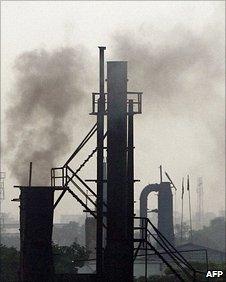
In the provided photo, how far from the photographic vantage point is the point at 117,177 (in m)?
25.7

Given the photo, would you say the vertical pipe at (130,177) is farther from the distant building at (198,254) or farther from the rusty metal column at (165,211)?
the distant building at (198,254)

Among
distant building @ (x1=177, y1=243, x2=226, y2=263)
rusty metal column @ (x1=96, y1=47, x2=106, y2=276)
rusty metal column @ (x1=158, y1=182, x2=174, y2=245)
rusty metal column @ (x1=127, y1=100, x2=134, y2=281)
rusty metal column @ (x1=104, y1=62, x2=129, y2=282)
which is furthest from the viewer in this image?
distant building @ (x1=177, y1=243, x2=226, y2=263)

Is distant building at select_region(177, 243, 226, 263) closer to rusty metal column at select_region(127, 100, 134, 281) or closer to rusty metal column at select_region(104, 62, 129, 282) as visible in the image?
rusty metal column at select_region(127, 100, 134, 281)

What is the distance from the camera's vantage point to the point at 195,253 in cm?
7425


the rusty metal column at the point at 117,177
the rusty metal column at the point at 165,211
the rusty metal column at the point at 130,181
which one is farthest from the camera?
the rusty metal column at the point at 165,211

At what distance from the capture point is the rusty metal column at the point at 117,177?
25.4 m

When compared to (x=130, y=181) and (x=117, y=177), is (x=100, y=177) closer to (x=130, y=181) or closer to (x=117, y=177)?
(x=117, y=177)

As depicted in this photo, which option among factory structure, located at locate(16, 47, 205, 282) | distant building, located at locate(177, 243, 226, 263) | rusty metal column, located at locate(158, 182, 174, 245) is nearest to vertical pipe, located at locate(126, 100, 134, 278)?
factory structure, located at locate(16, 47, 205, 282)

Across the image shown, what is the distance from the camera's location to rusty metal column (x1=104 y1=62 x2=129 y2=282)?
83.2 feet

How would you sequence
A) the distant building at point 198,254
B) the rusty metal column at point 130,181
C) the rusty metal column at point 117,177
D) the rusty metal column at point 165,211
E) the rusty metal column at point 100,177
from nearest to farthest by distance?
the rusty metal column at point 117,177, the rusty metal column at point 130,181, the rusty metal column at point 100,177, the rusty metal column at point 165,211, the distant building at point 198,254

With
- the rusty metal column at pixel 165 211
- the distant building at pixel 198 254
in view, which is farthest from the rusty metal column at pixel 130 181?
the distant building at pixel 198 254

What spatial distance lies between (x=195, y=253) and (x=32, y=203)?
5043 centimetres

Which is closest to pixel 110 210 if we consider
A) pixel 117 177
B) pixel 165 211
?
pixel 117 177

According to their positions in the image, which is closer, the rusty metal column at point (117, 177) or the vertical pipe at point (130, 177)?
the rusty metal column at point (117, 177)
